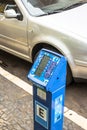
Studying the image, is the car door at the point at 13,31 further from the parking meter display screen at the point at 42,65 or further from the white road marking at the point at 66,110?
the parking meter display screen at the point at 42,65

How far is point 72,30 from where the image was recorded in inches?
170

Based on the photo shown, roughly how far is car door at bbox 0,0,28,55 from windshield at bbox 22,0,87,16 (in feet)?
0.63

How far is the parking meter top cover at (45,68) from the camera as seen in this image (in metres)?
2.49

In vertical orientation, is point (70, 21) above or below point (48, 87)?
below

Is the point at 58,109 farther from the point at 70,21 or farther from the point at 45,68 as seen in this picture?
the point at 70,21

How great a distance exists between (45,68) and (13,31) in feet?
9.40

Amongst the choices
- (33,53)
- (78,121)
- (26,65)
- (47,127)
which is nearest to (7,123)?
(78,121)

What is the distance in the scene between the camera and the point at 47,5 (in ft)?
16.8

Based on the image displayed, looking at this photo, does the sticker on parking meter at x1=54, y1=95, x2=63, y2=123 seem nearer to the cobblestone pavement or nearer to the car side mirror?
the cobblestone pavement

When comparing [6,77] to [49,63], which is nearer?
[49,63]

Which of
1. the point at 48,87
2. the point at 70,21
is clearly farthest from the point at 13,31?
the point at 48,87

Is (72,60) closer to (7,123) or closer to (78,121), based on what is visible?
(78,121)

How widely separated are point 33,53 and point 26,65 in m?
0.80

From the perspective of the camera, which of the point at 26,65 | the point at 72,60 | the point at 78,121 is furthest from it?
the point at 26,65
